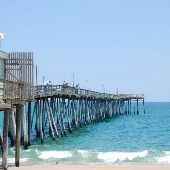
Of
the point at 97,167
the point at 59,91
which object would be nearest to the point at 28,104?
the point at 59,91

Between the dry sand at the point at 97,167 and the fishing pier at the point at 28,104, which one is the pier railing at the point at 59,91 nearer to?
the fishing pier at the point at 28,104

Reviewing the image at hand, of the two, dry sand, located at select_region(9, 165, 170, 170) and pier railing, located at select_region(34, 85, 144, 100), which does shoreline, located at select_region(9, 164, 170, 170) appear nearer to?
dry sand, located at select_region(9, 165, 170, 170)

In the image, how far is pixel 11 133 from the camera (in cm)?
3269

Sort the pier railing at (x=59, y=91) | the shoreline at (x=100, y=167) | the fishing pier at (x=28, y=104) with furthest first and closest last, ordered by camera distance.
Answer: the pier railing at (x=59, y=91) < the shoreline at (x=100, y=167) < the fishing pier at (x=28, y=104)

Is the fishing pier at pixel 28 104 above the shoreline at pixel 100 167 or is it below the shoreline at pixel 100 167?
above

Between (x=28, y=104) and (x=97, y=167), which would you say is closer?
(x=97, y=167)

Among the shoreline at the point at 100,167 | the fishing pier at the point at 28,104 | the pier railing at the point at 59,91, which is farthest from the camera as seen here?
the pier railing at the point at 59,91

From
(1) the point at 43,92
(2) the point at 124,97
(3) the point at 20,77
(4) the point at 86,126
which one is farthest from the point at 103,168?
(2) the point at 124,97

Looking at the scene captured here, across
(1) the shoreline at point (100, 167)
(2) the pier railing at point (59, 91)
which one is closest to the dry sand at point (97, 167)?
(1) the shoreline at point (100, 167)

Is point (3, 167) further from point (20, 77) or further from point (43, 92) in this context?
point (43, 92)

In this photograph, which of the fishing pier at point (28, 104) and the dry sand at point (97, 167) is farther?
the dry sand at point (97, 167)

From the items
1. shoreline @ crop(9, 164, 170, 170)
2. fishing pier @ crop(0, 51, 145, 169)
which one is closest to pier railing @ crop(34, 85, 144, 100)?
fishing pier @ crop(0, 51, 145, 169)

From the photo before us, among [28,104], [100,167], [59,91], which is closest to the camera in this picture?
[100,167]

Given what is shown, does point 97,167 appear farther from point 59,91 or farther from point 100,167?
point 59,91
